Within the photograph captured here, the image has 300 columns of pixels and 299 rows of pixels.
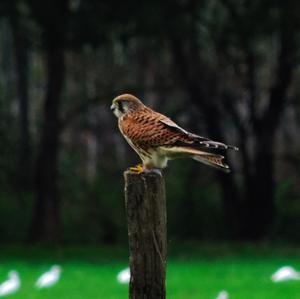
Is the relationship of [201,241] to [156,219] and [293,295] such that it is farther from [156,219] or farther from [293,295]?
[156,219]

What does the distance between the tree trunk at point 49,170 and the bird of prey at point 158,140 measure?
1656 cm

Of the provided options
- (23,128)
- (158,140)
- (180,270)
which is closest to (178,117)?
(23,128)

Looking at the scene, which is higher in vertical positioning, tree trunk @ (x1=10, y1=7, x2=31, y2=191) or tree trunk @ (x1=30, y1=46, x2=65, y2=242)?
tree trunk @ (x1=10, y1=7, x2=31, y2=191)

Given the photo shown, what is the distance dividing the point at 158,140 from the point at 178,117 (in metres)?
18.4

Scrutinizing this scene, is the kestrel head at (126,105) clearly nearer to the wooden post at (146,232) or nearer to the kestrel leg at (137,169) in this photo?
the kestrel leg at (137,169)

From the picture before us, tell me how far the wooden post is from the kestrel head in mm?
965

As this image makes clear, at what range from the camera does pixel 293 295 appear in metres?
12.5

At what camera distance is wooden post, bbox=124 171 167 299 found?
557 centimetres

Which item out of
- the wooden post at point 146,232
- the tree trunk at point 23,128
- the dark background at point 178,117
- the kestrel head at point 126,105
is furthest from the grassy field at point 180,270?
the wooden post at point 146,232

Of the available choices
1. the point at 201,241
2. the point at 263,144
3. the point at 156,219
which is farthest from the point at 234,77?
the point at 156,219

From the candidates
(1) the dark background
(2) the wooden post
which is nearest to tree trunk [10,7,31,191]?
(1) the dark background

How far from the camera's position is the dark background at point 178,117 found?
70.9ft

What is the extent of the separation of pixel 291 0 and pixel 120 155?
10.5 metres

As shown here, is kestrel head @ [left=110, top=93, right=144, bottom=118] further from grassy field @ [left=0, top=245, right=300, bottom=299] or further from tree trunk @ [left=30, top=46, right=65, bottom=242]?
tree trunk @ [left=30, top=46, right=65, bottom=242]
